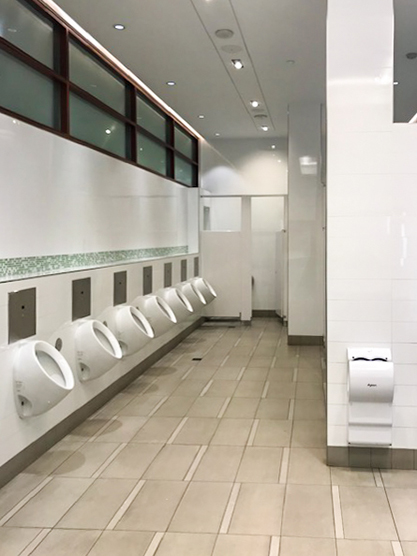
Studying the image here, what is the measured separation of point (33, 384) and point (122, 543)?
114cm

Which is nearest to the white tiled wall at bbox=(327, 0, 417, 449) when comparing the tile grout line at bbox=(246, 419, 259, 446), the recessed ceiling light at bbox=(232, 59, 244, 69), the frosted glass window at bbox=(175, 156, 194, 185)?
the tile grout line at bbox=(246, 419, 259, 446)

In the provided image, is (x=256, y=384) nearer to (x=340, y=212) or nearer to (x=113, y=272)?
(x=113, y=272)

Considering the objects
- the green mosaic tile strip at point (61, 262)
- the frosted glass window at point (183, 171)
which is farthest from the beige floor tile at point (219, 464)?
the frosted glass window at point (183, 171)

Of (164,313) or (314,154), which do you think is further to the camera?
(314,154)

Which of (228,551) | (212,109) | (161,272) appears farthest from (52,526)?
(212,109)

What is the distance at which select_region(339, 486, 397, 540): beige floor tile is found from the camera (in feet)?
9.89

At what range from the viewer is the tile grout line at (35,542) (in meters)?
2.86

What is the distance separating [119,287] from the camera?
18.8 feet

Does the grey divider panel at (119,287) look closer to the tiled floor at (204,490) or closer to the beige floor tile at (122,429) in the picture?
the tiled floor at (204,490)

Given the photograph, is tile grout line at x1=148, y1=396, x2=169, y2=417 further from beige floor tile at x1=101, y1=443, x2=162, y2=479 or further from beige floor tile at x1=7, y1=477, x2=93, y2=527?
beige floor tile at x1=7, y1=477, x2=93, y2=527

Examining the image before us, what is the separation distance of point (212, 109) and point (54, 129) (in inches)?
151

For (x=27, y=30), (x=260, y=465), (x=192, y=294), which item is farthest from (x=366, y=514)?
(x=192, y=294)

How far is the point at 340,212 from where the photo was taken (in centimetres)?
387

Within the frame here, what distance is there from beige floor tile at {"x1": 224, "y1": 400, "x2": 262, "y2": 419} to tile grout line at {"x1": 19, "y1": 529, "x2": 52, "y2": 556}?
2197 millimetres
